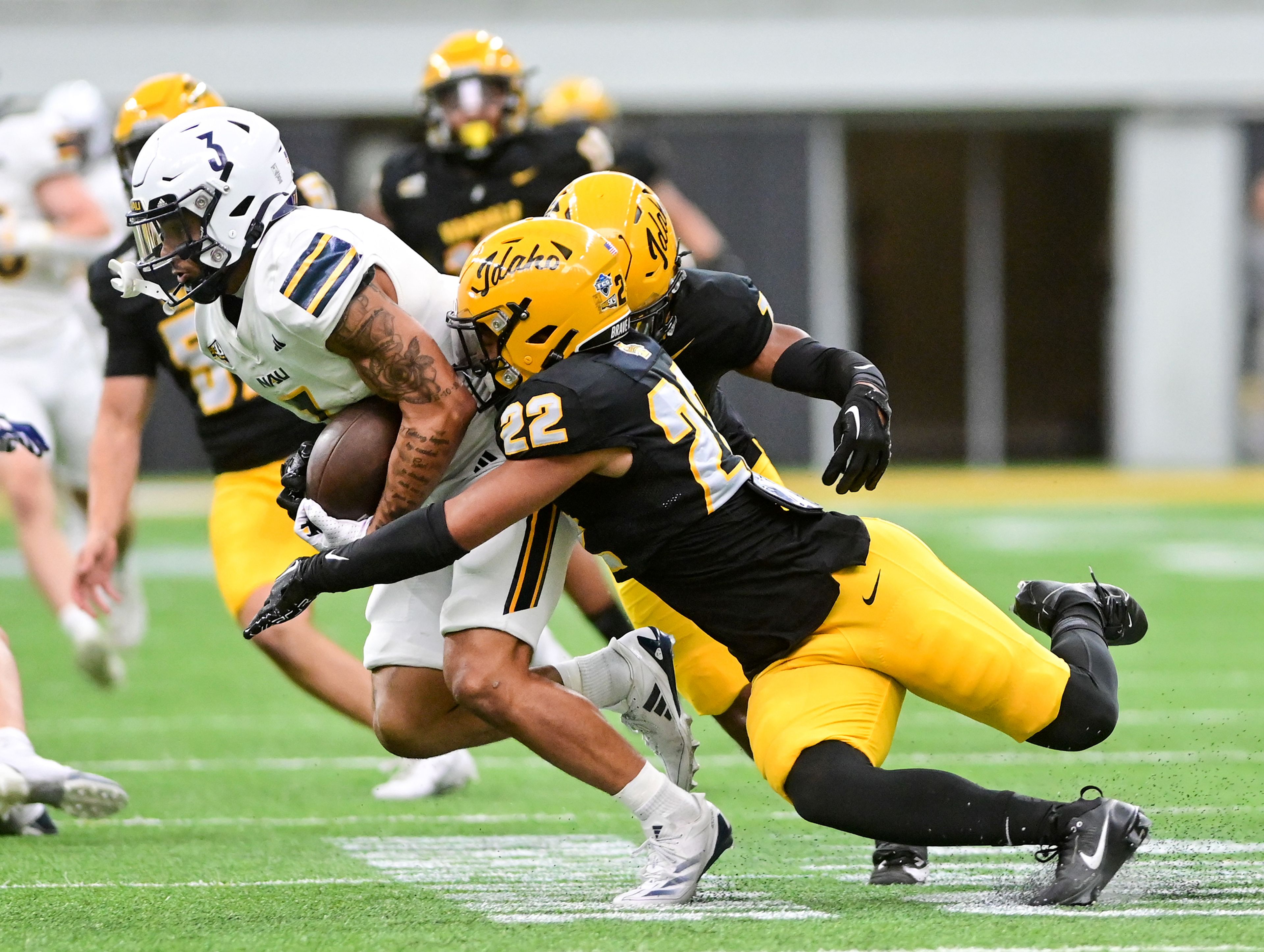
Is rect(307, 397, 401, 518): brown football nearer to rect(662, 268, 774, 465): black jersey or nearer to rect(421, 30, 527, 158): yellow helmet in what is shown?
rect(662, 268, 774, 465): black jersey

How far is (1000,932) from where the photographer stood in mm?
3025

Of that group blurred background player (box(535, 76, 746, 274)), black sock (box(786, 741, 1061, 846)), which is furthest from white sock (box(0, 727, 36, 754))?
blurred background player (box(535, 76, 746, 274))

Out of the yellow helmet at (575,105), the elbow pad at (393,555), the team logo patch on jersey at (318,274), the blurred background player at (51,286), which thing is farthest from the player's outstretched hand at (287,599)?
the yellow helmet at (575,105)

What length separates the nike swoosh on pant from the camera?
10.6 feet

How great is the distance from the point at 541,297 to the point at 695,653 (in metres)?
0.91

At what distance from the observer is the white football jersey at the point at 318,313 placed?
3.53 metres

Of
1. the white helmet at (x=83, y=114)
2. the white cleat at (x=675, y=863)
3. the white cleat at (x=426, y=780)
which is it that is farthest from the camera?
the white helmet at (x=83, y=114)

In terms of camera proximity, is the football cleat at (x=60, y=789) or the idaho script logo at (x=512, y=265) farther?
the football cleat at (x=60, y=789)

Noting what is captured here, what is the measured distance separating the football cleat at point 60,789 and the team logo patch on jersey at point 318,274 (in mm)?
1160

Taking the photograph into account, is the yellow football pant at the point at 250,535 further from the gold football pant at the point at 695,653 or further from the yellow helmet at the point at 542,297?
the yellow helmet at the point at 542,297

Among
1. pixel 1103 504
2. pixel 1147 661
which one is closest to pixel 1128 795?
pixel 1147 661

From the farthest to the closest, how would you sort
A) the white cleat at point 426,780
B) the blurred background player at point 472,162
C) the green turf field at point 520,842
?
the blurred background player at point 472,162 → the white cleat at point 426,780 → the green turf field at point 520,842

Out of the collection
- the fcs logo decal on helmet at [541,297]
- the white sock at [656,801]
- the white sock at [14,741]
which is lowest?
the white sock at [14,741]

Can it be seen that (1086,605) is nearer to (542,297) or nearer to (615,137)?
(542,297)
